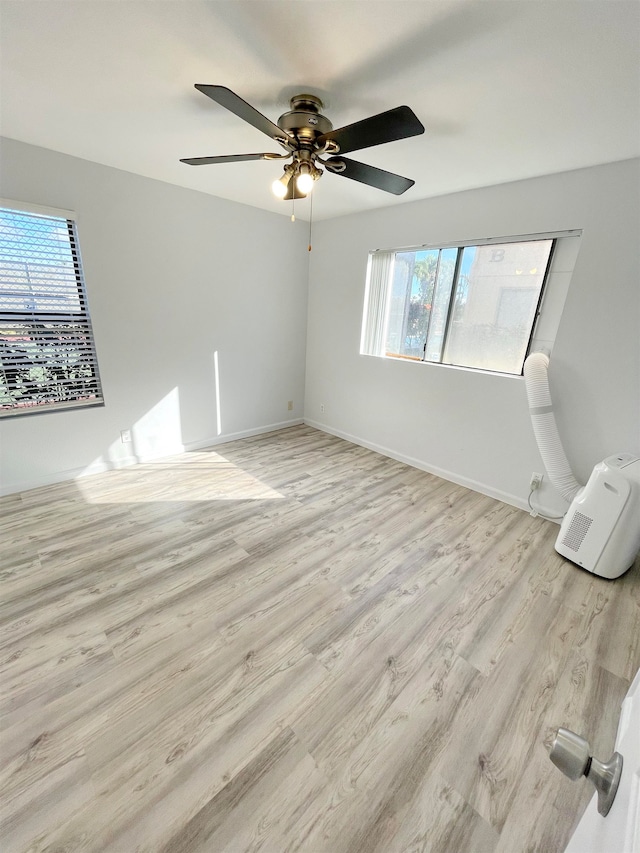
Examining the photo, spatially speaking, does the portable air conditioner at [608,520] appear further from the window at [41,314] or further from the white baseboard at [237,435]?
the window at [41,314]

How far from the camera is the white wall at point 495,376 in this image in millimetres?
2225

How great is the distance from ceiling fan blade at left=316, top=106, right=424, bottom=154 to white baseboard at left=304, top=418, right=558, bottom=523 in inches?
106

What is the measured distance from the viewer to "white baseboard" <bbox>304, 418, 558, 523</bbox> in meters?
2.95

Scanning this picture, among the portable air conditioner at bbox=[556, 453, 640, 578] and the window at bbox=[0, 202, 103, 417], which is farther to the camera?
the window at bbox=[0, 202, 103, 417]

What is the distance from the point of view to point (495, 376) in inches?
112

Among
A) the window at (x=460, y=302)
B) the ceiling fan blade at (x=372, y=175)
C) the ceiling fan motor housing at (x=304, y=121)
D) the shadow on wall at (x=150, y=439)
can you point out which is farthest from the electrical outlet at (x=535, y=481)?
the shadow on wall at (x=150, y=439)

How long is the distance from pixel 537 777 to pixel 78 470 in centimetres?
355

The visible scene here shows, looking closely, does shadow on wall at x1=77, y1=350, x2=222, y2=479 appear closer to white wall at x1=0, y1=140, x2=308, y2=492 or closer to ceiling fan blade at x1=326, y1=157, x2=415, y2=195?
white wall at x1=0, y1=140, x2=308, y2=492

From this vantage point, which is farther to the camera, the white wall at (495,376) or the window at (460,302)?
the window at (460,302)

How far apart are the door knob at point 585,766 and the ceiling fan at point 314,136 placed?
5.73 feet

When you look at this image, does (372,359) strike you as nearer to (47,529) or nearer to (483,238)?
(483,238)

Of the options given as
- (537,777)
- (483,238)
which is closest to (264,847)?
(537,777)

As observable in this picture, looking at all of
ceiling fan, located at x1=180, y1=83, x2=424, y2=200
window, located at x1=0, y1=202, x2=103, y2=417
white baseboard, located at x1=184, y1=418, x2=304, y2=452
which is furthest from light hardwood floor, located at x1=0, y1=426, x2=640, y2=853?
ceiling fan, located at x1=180, y1=83, x2=424, y2=200

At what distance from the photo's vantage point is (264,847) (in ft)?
3.34
